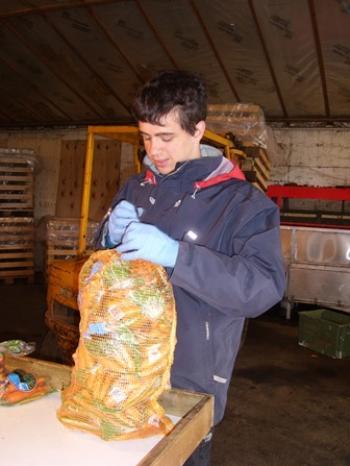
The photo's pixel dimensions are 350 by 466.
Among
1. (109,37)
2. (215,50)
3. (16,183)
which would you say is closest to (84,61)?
(109,37)

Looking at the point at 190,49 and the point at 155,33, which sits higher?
the point at 155,33

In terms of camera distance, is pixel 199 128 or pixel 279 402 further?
pixel 279 402

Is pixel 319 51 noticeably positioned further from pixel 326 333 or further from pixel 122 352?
pixel 122 352

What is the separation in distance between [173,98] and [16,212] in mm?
8895

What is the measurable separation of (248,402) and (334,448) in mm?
950

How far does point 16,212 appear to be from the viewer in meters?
9.77

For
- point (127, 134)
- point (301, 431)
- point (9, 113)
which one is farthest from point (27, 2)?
point (301, 431)

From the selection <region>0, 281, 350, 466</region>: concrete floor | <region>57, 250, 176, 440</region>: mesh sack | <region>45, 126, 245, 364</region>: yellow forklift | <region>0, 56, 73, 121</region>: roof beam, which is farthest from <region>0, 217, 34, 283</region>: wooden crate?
<region>57, 250, 176, 440</region>: mesh sack

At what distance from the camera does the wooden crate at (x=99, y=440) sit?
1213 millimetres

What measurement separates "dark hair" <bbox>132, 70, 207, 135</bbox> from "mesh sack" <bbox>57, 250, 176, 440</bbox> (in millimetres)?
488

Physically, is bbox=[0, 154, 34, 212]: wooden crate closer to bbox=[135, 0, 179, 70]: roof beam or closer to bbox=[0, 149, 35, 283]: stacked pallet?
bbox=[0, 149, 35, 283]: stacked pallet

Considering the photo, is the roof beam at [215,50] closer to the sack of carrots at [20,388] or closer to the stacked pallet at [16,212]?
the stacked pallet at [16,212]

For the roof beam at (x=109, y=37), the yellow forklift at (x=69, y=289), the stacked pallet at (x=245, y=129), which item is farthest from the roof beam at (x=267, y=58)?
the roof beam at (x=109, y=37)

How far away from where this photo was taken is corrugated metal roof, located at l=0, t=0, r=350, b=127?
247 inches
